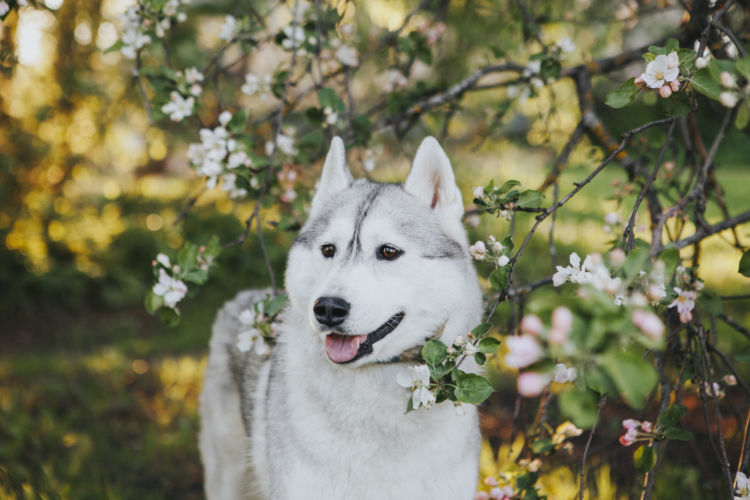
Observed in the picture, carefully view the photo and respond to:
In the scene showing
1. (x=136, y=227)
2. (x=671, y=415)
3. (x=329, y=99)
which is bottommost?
(x=136, y=227)

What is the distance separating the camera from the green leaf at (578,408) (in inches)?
34.9

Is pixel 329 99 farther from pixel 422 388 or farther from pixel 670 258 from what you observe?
pixel 670 258

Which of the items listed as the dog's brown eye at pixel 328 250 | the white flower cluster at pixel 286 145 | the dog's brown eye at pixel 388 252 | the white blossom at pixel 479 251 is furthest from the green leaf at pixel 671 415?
the white flower cluster at pixel 286 145

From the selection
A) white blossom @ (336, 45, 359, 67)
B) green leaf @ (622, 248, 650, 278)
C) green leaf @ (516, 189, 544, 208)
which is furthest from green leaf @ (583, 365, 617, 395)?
white blossom @ (336, 45, 359, 67)

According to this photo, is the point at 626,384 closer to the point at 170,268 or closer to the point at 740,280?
the point at 170,268

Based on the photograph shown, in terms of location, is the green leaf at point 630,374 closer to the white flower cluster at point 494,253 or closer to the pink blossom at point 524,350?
the pink blossom at point 524,350

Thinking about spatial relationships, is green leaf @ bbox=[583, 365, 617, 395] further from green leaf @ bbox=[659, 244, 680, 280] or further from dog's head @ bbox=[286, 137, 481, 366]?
dog's head @ bbox=[286, 137, 481, 366]

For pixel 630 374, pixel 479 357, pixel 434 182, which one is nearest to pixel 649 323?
pixel 630 374

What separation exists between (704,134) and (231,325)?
357cm

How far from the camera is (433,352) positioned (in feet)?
5.21

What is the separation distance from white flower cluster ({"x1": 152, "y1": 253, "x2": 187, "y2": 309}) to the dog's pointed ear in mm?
959

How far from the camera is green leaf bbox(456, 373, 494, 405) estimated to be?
1.54 meters

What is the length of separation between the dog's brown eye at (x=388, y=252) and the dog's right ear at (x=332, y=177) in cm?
48

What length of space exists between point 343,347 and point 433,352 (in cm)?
40
